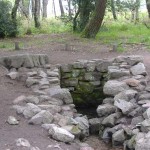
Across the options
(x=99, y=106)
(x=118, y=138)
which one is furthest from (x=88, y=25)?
(x=118, y=138)

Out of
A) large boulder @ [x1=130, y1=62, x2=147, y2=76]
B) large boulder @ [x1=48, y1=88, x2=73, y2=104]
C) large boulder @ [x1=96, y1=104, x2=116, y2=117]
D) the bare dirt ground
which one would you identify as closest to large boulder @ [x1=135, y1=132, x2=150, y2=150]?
the bare dirt ground

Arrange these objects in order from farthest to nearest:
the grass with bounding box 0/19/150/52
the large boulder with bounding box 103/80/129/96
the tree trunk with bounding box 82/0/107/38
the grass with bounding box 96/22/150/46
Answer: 1. the tree trunk with bounding box 82/0/107/38
2. the grass with bounding box 96/22/150/46
3. the grass with bounding box 0/19/150/52
4. the large boulder with bounding box 103/80/129/96

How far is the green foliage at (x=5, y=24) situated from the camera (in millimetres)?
14352

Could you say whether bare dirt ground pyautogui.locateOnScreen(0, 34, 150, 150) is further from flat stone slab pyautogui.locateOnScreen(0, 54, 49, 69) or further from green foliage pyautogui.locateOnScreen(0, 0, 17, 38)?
green foliage pyautogui.locateOnScreen(0, 0, 17, 38)

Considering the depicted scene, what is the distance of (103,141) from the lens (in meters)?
6.92

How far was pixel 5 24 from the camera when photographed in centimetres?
1447

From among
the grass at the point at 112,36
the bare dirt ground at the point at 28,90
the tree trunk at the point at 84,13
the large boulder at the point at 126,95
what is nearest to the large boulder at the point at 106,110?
the large boulder at the point at 126,95

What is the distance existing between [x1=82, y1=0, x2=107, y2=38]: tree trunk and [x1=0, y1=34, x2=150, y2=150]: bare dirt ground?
1.63 feet

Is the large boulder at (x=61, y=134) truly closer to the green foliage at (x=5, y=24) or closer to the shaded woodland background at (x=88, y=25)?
the shaded woodland background at (x=88, y=25)

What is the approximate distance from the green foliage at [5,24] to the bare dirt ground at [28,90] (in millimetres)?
2460

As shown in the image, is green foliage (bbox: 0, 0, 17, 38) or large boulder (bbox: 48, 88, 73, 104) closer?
large boulder (bbox: 48, 88, 73, 104)

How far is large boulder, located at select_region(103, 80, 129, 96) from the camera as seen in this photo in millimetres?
7771

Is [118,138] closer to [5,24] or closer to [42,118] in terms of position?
[42,118]

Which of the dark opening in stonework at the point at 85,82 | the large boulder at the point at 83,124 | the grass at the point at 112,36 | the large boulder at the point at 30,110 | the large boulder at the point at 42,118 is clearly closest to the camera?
the large boulder at the point at 42,118
